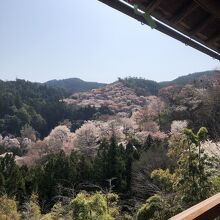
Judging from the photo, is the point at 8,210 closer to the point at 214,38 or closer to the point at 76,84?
the point at 214,38

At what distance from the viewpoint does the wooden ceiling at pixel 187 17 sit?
2.62 m

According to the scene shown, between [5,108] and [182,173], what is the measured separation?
2752 inches

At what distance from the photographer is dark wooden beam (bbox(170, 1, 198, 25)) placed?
280 cm

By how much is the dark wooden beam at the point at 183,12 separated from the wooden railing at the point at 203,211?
1.50 metres

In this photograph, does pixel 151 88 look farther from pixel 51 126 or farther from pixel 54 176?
pixel 54 176

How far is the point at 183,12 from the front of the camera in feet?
9.34

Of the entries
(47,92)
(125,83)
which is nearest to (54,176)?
(47,92)

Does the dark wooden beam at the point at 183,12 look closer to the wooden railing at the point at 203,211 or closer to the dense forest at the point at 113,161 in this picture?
the wooden railing at the point at 203,211

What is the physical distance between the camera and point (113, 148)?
95.7 feet

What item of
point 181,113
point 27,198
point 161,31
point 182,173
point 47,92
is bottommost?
point 27,198

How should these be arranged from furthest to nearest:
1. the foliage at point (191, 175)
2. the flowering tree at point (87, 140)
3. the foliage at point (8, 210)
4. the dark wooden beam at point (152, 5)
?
the flowering tree at point (87, 140) < the foliage at point (8, 210) < the foliage at point (191, 175) < the dark wooden beam at point (152, 5)

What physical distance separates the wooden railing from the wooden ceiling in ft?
4.47

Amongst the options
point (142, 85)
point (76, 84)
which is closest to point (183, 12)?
point (142, 85)

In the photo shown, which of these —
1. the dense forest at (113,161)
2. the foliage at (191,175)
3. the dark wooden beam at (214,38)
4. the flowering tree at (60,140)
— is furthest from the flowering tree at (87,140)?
the dark wooden beam at (214,38)
